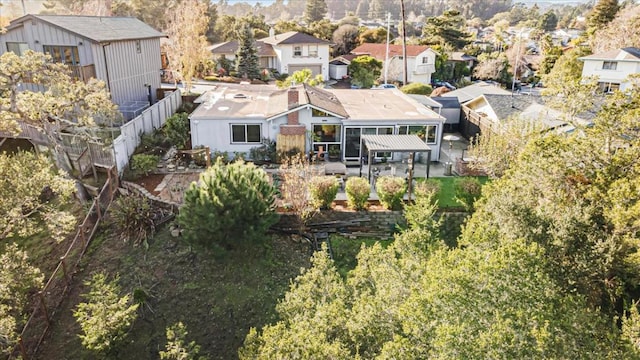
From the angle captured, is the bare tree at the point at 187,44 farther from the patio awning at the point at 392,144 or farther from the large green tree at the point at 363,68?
the patio awning at the point at 392,144

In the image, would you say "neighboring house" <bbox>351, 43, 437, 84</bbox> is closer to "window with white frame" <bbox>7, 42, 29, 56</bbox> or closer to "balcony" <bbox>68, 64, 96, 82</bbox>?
"balcony" <bbox>68, 64, 96, 82</bbox>

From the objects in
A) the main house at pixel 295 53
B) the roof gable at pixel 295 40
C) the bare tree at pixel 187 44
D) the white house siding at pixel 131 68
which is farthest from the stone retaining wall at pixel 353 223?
the roof gable at pixel 295 40

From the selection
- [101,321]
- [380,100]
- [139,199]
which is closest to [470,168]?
[380,100]

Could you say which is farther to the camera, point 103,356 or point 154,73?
point 154,73

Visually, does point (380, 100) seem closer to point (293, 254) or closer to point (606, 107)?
point (293, 254)

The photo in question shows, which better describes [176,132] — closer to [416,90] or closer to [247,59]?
[416,90]

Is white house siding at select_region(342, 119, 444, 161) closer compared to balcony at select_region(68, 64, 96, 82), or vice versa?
white house siding at select_region(342, 119, 444, 161)

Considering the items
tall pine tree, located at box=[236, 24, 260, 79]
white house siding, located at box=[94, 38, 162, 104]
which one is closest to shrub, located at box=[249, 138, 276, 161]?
white house siding, located at box=[94, 38, 162, 104]
